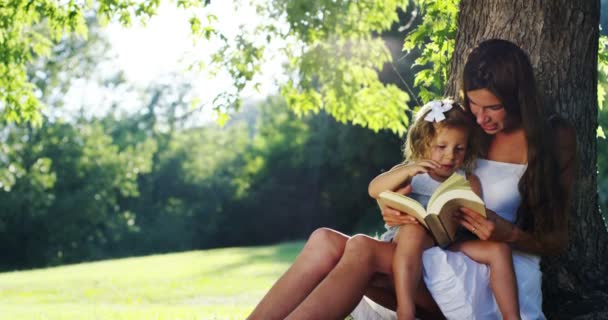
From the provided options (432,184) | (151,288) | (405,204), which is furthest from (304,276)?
(151,288)

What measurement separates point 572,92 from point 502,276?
4.34 ft

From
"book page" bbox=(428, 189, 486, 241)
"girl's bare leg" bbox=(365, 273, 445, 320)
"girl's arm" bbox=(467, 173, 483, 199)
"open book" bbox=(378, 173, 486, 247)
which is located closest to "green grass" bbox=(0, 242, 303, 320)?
"girl's bare leg" bbox=(365, 273, 445, 320)

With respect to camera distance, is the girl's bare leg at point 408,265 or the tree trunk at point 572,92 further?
the tree trunk at point 572,92

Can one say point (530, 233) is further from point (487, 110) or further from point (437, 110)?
point (437, 110)

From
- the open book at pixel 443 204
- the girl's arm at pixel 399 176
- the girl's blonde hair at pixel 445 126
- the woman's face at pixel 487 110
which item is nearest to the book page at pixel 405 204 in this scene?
the open book at pixel 443 204

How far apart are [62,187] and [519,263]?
2818cm

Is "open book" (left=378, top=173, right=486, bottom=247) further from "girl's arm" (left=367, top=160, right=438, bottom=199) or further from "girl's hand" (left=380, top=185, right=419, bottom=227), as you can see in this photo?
"girl's arm" (left=367, top=160, right=438, bottom=199)

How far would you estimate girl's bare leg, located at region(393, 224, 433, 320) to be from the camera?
12.0 feet

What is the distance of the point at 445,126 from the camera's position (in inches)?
159

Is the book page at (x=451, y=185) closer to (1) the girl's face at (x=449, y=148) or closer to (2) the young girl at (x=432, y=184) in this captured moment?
(2) the young girl at (x=432, y=184)

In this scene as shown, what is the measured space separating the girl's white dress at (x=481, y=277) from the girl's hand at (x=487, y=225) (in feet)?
0.44

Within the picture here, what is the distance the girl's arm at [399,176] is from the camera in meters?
3.92

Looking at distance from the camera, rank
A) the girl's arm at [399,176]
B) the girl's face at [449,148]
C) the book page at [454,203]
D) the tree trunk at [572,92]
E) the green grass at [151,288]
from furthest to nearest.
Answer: the green grass at [151,288], the tree trunk at [572,92], the girl's face at [449,148], the girl's arm at [399,176], the book page at [454,203]

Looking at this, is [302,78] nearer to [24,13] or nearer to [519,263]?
[24,13]
